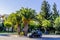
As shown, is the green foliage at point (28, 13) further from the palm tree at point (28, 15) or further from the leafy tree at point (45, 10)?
the leafy tree at point (45, 10)

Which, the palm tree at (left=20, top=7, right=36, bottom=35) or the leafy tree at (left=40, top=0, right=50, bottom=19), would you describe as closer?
the palm tree at (left=20, top=7, right=36, bottom=35)

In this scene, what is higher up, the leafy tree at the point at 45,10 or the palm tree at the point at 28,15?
the leafy tree at the point at 45,10

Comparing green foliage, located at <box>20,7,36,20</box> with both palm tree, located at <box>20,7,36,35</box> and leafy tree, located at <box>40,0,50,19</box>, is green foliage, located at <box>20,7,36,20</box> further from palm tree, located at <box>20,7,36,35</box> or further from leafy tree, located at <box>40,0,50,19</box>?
leafy tree, located at <box>40,0,50,19</box>

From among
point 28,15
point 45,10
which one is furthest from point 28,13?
point 45,10

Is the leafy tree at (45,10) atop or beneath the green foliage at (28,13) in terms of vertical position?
atop

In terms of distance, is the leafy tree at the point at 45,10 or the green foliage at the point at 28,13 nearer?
the green foliage at the point at 28,13

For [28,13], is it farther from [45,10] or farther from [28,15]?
[45,10]

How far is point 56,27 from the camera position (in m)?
42.0

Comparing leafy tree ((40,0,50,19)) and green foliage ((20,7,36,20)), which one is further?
leafy tree ((40,0,50,19))

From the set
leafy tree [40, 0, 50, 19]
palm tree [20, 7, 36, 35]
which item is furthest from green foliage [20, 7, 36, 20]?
leafy tree [40, 0, 50, 19]

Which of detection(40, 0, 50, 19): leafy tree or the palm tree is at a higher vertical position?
detection(40, 0, 50, 19): leafy tree

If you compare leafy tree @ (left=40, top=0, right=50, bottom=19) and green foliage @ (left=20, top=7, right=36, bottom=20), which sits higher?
leafy tree @ (left=40, top=0, right=50, bottom=19)

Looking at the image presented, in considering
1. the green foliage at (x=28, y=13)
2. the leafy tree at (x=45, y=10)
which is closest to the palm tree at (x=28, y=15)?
the green foliage at (x=28, y=13)

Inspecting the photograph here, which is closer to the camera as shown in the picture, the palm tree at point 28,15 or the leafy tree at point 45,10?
the palm tree at point 28,15
